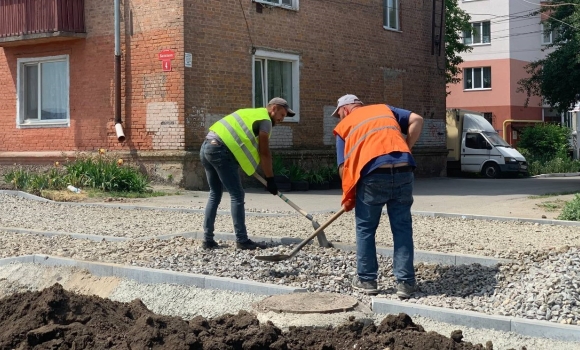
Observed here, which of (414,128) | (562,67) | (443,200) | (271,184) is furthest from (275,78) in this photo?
(414,128)

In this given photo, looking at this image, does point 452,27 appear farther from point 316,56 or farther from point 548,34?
point 316,56

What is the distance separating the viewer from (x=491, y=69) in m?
44.2

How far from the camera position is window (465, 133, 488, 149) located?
28156mm

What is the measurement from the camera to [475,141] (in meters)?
28.4

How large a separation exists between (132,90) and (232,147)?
10.6 meters

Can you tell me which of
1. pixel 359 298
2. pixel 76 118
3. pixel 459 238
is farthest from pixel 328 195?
pixel 359 298

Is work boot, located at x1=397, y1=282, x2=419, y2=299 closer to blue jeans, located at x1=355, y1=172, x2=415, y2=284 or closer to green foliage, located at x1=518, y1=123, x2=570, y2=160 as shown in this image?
blue jeans, located at x1=355, y1=172, x2=415, y2=284

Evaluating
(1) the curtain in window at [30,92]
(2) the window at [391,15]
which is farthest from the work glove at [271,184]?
(2) the window at [391,15]

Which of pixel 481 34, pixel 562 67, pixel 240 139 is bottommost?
pixel 240 139

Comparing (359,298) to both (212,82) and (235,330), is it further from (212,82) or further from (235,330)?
(212,82)

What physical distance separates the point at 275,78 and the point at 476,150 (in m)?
10.6

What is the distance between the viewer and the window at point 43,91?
2002 cm

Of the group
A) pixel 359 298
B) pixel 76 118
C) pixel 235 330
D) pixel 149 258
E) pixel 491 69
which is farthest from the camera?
pixel 491 69

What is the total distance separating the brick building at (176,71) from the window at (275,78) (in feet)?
0.08
